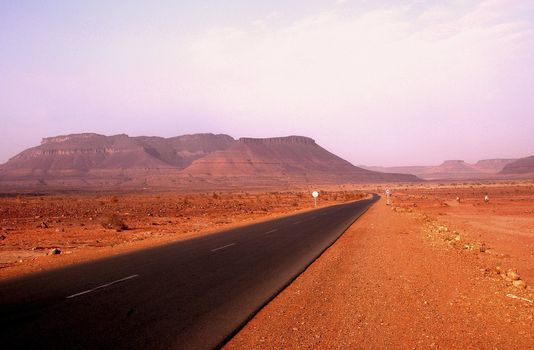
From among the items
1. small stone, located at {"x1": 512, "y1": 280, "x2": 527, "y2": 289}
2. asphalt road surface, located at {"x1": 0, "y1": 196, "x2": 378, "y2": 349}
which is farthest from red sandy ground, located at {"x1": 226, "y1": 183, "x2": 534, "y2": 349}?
asphalt road surface, located at {"x1": 0, "y1": 196, "x2": 378, "y2": 349}

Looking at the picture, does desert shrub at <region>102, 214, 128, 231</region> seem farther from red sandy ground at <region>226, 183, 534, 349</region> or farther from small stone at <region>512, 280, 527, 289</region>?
small stone at <region>512, 280, 527, 289</region>

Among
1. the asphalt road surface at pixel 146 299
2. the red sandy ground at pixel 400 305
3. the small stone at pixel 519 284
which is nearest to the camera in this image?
the asphalt road surface at pixel 146 299

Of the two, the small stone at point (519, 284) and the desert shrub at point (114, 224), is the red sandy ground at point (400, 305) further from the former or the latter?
the desert shrub at point (114, 224)

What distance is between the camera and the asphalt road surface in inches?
248

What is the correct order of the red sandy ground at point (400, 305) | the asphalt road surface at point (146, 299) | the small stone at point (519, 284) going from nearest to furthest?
the asphalt road surface at point (146, 299) < the red sandy ground at point (400, 305) < the small stone at point (519, 284)

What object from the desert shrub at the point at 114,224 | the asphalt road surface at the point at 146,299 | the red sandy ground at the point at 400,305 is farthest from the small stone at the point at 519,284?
the desert shrub at the point at 114,224

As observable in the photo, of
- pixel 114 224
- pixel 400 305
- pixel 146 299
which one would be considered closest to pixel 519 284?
pixel 400 305

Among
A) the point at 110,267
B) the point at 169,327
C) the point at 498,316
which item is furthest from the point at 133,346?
the point at 110,267

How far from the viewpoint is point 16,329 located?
21.5 feet

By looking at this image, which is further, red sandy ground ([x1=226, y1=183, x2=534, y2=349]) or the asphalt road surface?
red sandy ground ([x1=226, y1=183, x2=534, y2=349])

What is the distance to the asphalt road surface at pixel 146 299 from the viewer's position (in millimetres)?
6289

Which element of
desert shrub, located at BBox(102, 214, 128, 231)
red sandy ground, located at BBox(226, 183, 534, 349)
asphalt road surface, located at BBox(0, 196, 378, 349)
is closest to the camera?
asphalt road surface, located at BBox(0, 196, 378, 349)

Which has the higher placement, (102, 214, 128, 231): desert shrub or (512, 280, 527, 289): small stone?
(102, 214, 128, 231): desert shrub

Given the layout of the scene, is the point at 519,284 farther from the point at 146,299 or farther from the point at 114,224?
the point at 114,224
